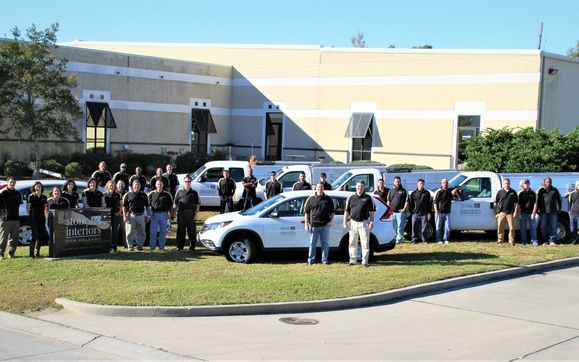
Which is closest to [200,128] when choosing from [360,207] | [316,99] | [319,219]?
[316,99]

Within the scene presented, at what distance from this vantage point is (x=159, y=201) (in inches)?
599

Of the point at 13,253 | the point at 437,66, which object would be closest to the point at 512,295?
the point at 13,253

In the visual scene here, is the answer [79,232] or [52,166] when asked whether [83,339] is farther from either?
[52,166]

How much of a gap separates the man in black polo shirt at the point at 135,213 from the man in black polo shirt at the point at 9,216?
2.26 m

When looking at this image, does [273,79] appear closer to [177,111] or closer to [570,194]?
[177,111]

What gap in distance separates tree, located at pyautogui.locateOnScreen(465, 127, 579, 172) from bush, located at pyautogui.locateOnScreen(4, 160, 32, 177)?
20392mm

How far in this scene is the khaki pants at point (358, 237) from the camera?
13.7m

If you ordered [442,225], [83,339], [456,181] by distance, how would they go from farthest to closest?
[456,181], [442,225], [83,339]

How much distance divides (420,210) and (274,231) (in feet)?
15.7

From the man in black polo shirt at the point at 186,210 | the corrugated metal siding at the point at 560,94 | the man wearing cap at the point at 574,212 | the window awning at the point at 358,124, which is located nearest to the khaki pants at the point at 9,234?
the man in black polo shirt at the point at 186,210

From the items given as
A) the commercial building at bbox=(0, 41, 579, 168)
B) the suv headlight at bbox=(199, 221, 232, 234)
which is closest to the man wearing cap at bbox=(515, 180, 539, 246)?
the suv headlight at bbox=(199, 221, 232, 234)

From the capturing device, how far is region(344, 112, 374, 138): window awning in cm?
3953

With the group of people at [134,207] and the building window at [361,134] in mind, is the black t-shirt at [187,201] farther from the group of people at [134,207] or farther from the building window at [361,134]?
the building window at [361,134]

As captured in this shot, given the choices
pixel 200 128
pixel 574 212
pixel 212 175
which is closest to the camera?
pixel 574 212
